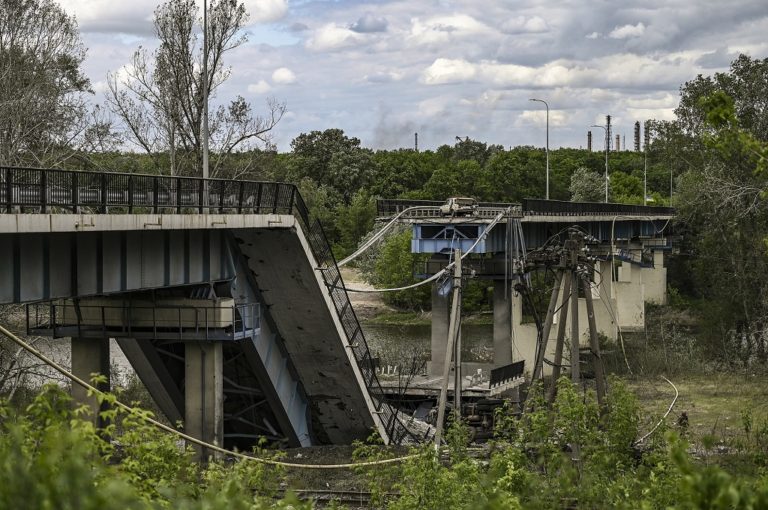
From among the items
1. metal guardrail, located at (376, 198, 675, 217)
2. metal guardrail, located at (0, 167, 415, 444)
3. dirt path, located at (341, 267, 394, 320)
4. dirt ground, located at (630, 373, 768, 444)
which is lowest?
dirt ground, located at (630, 373, 768, 444)

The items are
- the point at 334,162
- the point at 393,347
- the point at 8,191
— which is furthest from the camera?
the point at 334,162

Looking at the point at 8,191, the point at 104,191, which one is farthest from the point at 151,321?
the point at 8,191

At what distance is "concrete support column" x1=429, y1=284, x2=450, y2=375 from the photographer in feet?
161

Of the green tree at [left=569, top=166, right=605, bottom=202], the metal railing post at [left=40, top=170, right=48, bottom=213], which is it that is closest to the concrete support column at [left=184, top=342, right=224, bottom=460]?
the metal railing post at [left=40, top=170, right=48, bottom=213]

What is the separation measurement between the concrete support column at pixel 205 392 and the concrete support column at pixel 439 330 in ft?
79.5

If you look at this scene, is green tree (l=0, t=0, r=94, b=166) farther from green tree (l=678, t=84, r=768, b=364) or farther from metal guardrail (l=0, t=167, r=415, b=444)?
green tree (l=678, t=84, r=768, b=364)

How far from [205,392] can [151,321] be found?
6.38 feet

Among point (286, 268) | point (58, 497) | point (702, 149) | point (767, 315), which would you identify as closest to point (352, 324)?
point (286, 268)

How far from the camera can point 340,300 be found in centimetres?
2692

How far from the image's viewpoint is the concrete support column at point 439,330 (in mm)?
48938

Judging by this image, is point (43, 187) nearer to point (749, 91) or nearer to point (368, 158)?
point (749, 91)

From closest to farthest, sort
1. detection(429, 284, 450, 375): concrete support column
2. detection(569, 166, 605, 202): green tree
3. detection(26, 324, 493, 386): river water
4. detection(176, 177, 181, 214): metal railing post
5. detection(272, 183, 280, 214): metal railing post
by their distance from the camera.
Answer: detection(176, 177, 181, 214): metal railing post
detection(272, 183, 280, 214): metal railing post
detection(26, 324, 493, 386): river water
detection(429, 284, 450, 375): concrete support column
detection(569, 166, 605, 202): green tree

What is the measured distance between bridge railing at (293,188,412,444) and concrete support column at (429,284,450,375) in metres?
18.9

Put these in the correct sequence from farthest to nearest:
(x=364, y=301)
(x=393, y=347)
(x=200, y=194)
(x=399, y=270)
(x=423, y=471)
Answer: (x=364, y=301)
(x=399, y=270)
(x=393, y=347)
(x=200, y=194)
(x=423, y=471)
